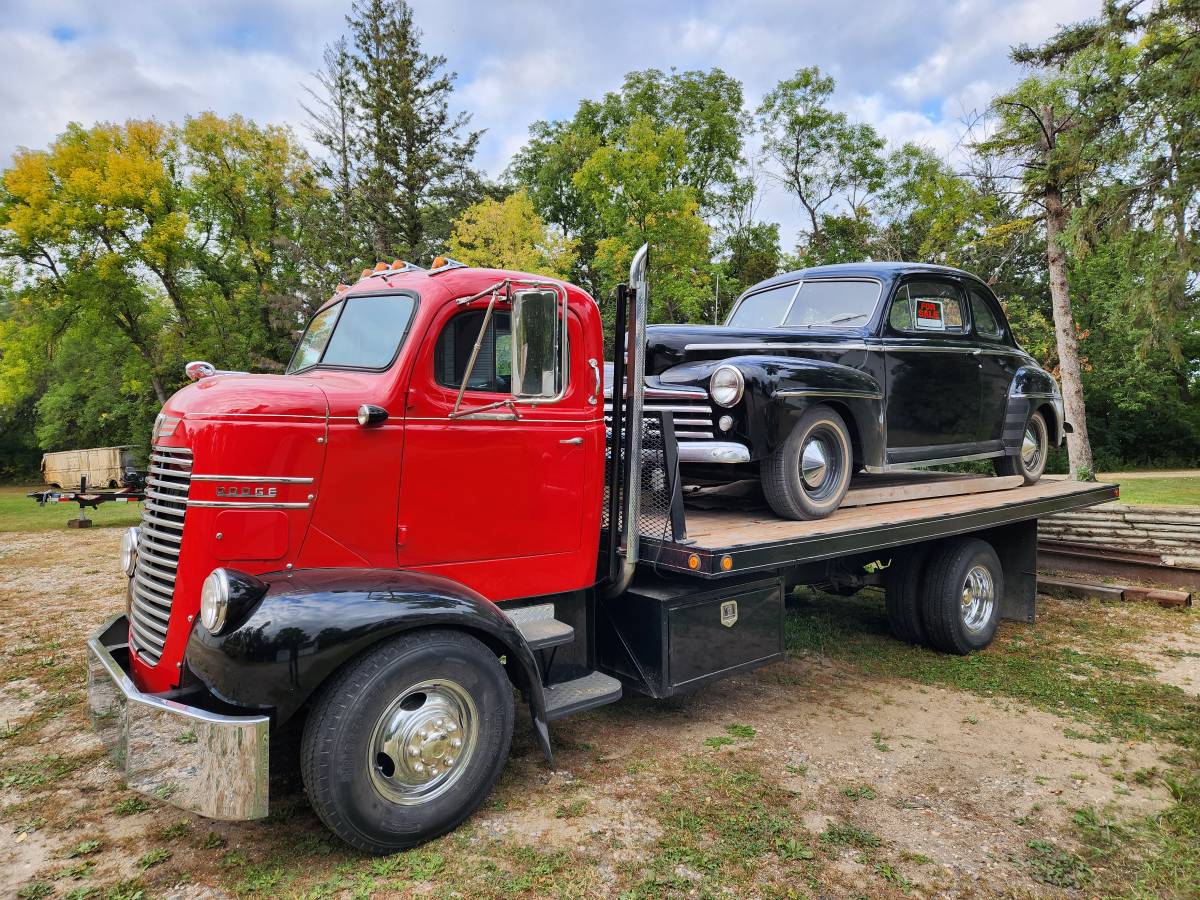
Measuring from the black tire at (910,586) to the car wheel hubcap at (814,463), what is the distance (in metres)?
1.24

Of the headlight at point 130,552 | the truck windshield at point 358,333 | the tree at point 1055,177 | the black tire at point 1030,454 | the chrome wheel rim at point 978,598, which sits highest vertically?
the tree at point 1055,177

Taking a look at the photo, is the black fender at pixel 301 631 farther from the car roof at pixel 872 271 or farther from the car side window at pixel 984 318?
the car side window at pixel 984 318

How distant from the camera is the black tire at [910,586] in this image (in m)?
5.61

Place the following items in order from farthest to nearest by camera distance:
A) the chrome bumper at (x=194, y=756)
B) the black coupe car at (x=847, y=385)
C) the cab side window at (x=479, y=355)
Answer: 1. the black coupe car at (x=847, y=385)
2. the cab side window at (x=479, y=355)
3. the chrome bumper at (x=194, y=756)

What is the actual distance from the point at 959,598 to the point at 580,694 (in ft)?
11.0

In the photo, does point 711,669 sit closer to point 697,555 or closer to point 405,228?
point 697,555

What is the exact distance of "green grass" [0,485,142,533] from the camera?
13648mm

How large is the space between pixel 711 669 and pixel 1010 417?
14.0 ft

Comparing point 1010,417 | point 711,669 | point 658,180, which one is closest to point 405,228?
point 658,180

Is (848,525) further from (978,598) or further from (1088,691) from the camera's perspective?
(978,598)

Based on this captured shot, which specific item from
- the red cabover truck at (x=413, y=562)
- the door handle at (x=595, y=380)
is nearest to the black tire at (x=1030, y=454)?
the red cabover truck at (x=413, y=562)

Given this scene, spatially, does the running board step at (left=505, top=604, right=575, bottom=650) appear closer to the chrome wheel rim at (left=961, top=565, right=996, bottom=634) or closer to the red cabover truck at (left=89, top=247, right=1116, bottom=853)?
the red cabover truck at (left=89, top=247, right=1116, bottom=853)

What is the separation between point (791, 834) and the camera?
3.12 m

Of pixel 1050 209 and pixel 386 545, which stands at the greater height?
pixel 1050 209
